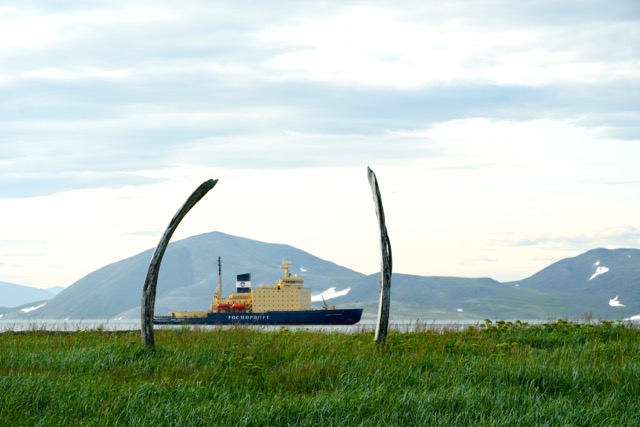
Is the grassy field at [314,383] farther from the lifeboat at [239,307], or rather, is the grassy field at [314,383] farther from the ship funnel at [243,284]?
the ship funnel at [243,284]

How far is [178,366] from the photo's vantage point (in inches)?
517

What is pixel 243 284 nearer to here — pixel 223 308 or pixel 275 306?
pixel 223 308

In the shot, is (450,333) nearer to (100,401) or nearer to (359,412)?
(359,412)

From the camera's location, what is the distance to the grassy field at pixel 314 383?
9.63m

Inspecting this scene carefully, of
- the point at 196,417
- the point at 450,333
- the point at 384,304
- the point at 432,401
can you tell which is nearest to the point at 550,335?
the point at 450,333

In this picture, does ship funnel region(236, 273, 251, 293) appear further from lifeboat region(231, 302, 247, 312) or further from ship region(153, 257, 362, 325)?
lifeboat region(231, 302, 247, 312)

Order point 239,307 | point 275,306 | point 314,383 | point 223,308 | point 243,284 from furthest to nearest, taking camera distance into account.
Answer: point 243,284, point 223,308, point 239,307, point 275,306, point 314,383

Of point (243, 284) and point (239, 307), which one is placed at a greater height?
point (243, 284)

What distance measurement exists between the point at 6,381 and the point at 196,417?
3.08 m

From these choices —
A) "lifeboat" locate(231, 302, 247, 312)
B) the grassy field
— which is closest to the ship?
"lifeboat" locate(231, 302, 247, 312)

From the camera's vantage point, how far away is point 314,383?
38.0ft

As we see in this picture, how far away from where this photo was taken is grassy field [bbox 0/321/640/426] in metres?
9.63

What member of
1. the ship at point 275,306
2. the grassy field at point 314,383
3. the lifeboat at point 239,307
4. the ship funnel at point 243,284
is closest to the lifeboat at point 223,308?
the ship at point 275,306

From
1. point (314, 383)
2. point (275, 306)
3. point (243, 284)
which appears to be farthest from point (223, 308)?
point (314, 383)
